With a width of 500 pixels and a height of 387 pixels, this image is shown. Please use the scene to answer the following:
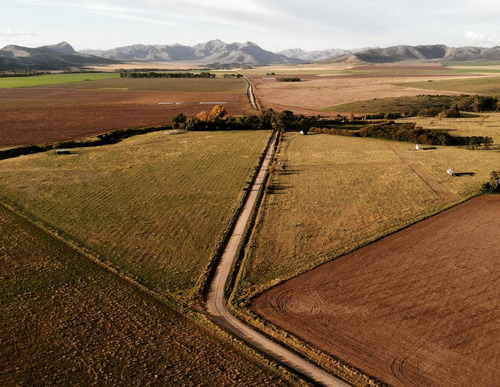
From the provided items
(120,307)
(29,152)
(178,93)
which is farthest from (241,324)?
(178,93)

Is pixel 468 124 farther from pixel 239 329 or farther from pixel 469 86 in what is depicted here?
pixel 469 86

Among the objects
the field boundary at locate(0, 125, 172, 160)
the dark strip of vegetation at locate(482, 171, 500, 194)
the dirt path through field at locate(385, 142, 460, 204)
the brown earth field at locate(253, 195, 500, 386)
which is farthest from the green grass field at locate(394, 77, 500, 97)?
the brown earth field at locate(253, 195, 500, 386)

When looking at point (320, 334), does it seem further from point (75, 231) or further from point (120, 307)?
point (75, 231)

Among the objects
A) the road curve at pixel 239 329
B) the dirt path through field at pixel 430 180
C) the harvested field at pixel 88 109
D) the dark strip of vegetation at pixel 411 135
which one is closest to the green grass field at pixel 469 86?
the dark strip of vegetation at pixel 411 135

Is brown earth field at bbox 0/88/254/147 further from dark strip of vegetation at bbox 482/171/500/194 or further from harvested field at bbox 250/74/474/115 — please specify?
dark strip of vegetation at bbox 482/171/500/194

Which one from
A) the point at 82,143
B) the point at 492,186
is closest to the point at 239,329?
the point at 492,186
